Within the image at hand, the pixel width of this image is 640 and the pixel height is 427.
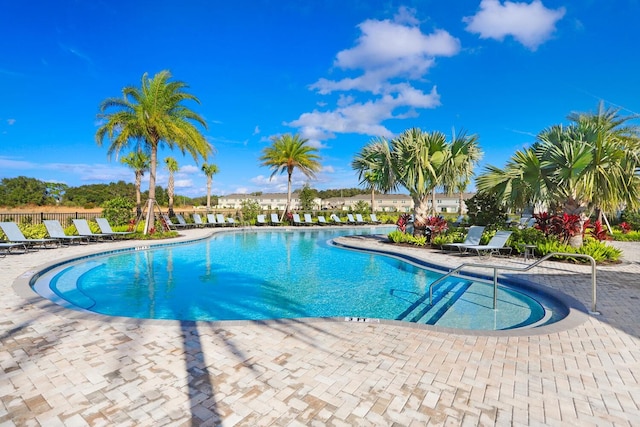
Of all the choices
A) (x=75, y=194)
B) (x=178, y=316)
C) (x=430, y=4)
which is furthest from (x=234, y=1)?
(x=75, y=194)

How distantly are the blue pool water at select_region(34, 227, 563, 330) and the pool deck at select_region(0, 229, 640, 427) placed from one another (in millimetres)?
1326

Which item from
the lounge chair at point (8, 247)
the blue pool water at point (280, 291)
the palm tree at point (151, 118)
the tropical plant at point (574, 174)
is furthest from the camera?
the palm tree at point (151, 118)

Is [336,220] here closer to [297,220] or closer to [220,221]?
[297,220]

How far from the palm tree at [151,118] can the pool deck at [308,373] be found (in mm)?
13312

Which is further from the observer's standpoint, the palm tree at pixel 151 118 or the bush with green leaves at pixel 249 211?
the bush with green leaves at pixel 249 211

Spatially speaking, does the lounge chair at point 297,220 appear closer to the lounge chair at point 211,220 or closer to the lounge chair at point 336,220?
the lounge chair at point 336,220

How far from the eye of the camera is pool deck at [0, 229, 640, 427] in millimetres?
2395

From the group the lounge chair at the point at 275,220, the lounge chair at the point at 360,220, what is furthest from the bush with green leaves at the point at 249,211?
the lounge chair at the point at 360,220

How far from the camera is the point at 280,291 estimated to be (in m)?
7.27

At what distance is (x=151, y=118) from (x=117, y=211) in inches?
194

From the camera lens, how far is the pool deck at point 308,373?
7.86 ft

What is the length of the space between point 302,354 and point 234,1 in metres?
15.5

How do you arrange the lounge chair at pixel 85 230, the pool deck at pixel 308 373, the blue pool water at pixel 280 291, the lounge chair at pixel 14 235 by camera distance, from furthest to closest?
the lounge chair at pixel 85 230 < the lounge chair at pixel 14 235 < the blue pool water at pixel 280 291 < the pool deck at pixel 308 373

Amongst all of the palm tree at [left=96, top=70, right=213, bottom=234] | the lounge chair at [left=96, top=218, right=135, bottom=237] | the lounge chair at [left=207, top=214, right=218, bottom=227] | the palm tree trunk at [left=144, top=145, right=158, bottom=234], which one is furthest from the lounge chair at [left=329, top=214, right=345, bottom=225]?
the lounge chair at [left=96, top=218, right=135, bottom=237]
